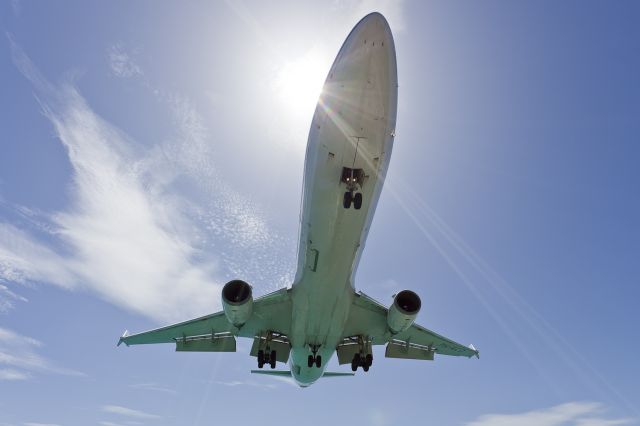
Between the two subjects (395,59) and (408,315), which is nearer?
(395,59)

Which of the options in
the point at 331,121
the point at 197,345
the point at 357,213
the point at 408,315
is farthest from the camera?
the point at 197,345

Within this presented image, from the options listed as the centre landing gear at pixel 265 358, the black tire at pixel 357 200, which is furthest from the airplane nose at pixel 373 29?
the centre landing gear at pixel 265 358

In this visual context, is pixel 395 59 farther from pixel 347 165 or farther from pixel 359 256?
pixel 359 256

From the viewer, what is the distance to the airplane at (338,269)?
9180 millimetres

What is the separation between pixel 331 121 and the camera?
9.60 metres

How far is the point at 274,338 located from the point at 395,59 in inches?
452

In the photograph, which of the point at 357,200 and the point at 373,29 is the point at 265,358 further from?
the point at 373,29

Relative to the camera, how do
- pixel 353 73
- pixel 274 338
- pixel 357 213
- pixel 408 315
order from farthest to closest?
pixel 274 338 < pixel 408 315 < pixel 357 213 < pixel 353 73

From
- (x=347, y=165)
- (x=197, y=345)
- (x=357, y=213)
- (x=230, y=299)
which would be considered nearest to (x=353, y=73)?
(x=347, y=165)

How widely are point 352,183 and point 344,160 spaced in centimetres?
66

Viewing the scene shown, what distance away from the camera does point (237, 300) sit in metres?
13.2

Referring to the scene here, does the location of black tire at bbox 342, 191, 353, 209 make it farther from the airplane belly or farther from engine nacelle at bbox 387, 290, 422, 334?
engine nacelle at bbox 387, 290, 422, 334

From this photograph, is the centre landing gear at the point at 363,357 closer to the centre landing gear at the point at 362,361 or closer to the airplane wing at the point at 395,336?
the centre landing gear at the point at 362,361

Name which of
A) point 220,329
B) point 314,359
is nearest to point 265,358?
point 314,359
